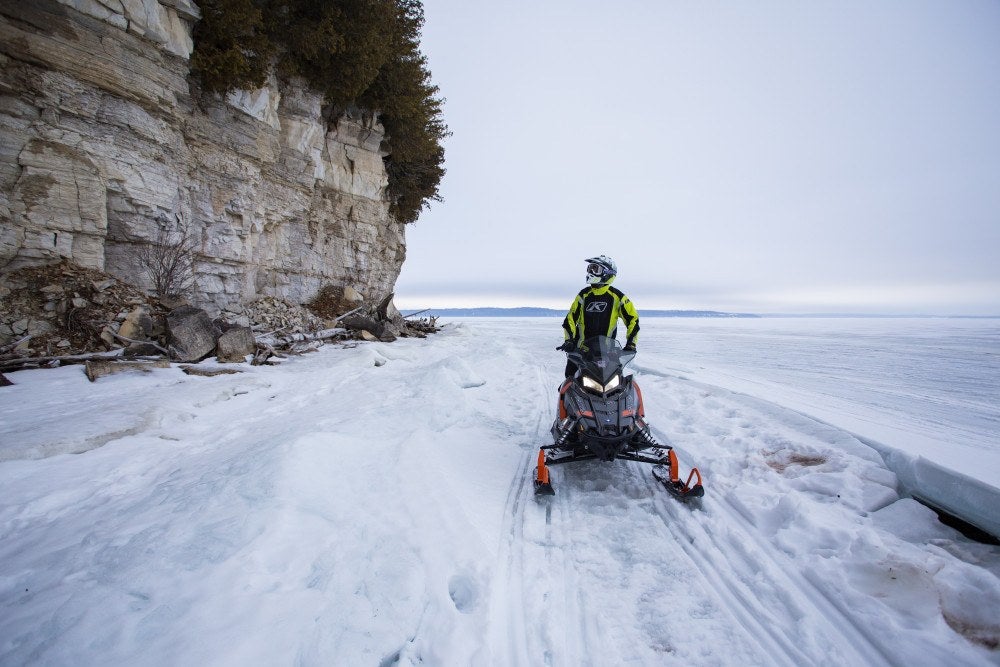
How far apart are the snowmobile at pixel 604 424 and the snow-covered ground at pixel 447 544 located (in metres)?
0.27

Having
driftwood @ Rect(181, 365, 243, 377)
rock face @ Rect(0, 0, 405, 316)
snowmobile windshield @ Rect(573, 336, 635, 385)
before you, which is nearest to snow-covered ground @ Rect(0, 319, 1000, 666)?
driftwood @ Rect(181, 365, 243, 377)

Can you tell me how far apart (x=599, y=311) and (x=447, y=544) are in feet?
10.9

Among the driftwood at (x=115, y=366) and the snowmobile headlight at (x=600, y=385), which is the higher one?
the snowmobile headlight at (x=600, y=385)

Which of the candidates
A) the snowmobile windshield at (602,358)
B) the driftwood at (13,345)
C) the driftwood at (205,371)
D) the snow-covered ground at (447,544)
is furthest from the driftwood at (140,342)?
the snowmobile windshield at (602,358)

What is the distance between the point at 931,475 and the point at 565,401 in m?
3.51

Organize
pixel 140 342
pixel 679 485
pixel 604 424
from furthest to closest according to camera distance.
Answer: pixel 140 342 → pixel 604 424 → pixel 679 485

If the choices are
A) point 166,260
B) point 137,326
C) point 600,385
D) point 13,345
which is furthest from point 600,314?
point 166,260

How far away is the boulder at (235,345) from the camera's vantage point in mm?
7594

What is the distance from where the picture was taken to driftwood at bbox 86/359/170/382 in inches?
225

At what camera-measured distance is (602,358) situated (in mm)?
4270

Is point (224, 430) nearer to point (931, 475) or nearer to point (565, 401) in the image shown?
point (565, 401)

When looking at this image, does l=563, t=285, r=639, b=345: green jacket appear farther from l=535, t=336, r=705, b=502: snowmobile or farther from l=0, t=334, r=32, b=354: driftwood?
l=0, t=334, r=32, b=354: driftwood

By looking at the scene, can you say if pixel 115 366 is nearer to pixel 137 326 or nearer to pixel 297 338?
pixel 137 326

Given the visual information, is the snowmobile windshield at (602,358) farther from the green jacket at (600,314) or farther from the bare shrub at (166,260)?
the bare shrub at (166,260)
